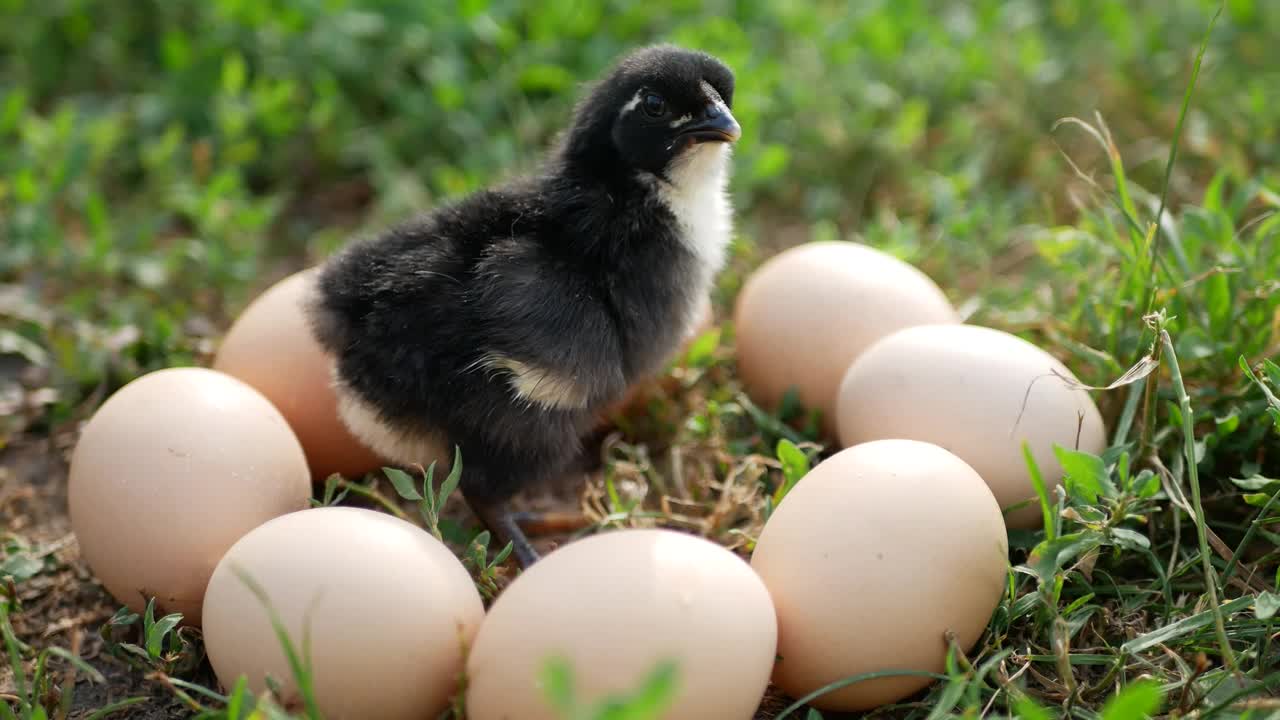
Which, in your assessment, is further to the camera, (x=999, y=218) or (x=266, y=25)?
(x=266, y=25)

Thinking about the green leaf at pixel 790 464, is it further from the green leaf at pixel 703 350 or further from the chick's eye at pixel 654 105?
the chick's eye at pixel 654 105

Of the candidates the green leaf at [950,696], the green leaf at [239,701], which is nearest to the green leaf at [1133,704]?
the green leaf at [950,696]

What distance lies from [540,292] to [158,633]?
0.84 meters

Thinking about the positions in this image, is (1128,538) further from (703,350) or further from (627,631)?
(703,350)

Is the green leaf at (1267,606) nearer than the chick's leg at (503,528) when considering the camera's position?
Yes

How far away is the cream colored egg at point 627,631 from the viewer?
147cm

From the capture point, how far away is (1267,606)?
5.40 feet

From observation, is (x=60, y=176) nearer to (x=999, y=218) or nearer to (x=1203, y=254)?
(x=999, y=218)

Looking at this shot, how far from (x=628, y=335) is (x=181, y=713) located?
3.32 ft

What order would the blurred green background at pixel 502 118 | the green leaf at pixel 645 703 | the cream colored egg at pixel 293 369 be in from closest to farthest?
the green leaf at pixel 645 703 → the cream colored egg at pixel 293 369 → the blurred green background at pixel 502 118

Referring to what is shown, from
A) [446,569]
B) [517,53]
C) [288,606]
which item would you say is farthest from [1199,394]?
[517,53]

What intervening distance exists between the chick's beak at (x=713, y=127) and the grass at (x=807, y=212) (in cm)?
58

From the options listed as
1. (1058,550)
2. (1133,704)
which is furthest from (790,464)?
(1133,704)

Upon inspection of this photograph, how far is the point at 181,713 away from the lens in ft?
5.91
